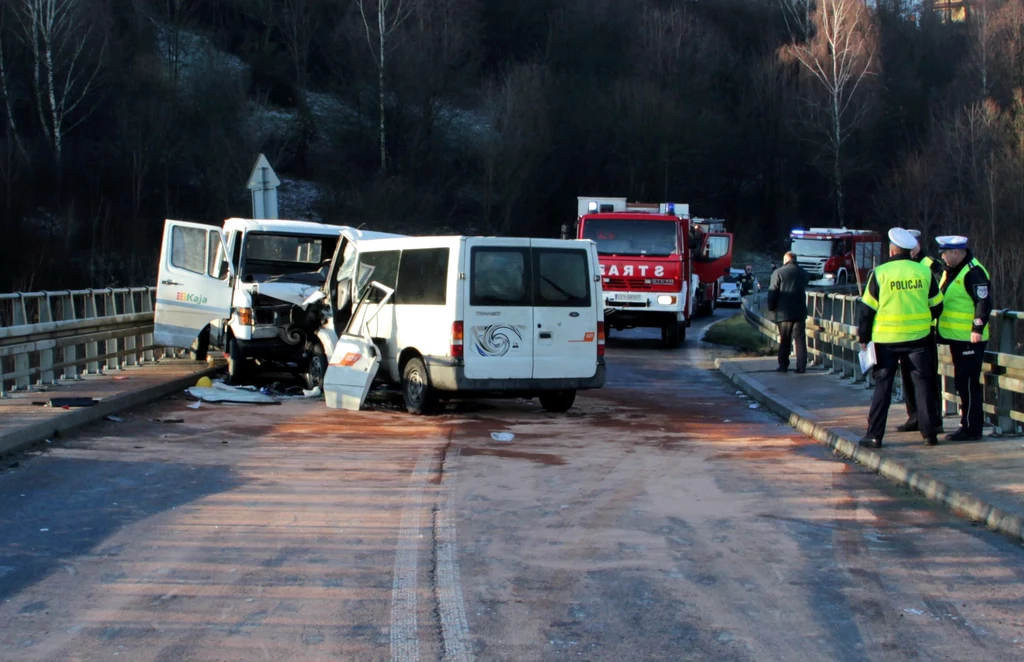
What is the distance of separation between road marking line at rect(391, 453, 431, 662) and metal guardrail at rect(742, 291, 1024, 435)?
17.9 feet

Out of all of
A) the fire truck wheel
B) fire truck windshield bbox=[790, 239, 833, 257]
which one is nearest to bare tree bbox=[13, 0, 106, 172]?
fire truck windshield bbox=[790, 239, 833, 257]

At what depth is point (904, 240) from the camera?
9.99 metres

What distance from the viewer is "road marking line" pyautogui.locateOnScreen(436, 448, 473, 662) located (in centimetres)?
506

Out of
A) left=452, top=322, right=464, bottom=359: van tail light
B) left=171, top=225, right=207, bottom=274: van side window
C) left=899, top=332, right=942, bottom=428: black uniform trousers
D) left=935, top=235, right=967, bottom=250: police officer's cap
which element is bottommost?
left=899, top=332, right=942, bottom=428: black uniform trousers

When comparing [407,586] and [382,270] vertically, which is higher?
[382,270]

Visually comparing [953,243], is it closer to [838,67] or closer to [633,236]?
[633,236]

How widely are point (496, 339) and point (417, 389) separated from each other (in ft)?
4.13

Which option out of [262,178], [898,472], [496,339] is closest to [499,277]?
[496,339]

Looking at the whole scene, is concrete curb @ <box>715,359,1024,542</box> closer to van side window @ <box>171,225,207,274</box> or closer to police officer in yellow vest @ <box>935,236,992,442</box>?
police officer in yellow vest @ <box>935,236,992,442</box>

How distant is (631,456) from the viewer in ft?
34.3

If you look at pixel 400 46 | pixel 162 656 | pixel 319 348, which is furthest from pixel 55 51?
pixel 162 656

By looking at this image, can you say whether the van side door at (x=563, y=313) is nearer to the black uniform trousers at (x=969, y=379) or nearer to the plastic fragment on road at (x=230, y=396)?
the plastic fragment on road at (x=230, y=396)

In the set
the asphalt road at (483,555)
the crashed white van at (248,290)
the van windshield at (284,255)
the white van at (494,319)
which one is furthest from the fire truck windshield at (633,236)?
the asphalt road at (483,555)

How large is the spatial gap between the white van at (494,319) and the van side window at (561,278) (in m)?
0.01
